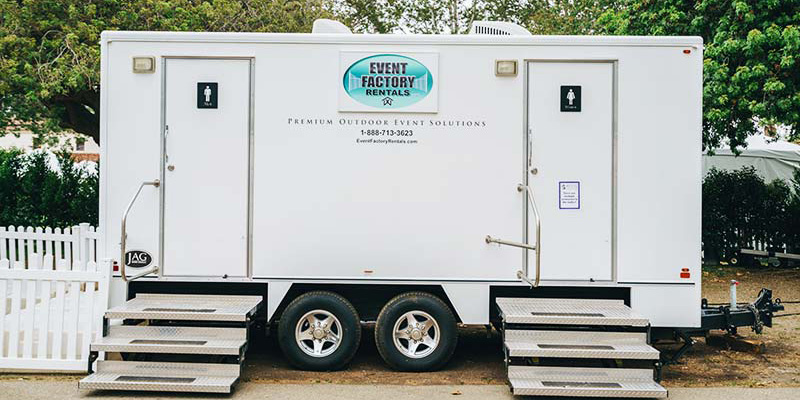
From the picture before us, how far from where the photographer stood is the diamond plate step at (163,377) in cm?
638

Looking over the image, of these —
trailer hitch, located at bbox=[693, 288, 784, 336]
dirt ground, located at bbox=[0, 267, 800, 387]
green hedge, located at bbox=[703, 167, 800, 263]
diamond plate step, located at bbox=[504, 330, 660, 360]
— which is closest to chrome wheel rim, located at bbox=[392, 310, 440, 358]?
dirt ground, located at bbox=[0, 267, 800, 387]

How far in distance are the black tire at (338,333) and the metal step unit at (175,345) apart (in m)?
0.32

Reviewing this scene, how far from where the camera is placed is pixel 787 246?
15.1m

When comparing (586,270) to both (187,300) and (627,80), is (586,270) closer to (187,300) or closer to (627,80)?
(627,80)

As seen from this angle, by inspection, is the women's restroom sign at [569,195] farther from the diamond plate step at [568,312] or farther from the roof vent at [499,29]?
the roof vent at [499,29]

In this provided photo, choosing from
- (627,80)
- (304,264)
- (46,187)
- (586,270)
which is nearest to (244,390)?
(304,264)

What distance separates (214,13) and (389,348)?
10.4 meters

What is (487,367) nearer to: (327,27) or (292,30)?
(327,27)

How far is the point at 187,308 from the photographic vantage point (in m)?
6.94

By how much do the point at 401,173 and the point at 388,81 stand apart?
805mm

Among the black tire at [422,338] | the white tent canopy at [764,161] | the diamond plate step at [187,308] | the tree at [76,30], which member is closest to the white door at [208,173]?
the diamond plate step at [187,308]

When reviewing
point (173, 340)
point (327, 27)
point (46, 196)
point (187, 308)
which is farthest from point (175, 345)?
point (46, 196)

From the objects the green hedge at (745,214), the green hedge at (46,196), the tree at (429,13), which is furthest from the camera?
the tree at (429,13)

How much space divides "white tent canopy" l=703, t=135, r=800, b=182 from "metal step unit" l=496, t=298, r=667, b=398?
1156cm
